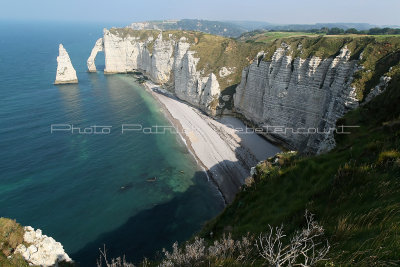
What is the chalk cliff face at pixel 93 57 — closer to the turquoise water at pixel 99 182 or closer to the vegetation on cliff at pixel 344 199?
the turquoise water at pixel 99 182

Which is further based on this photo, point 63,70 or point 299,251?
point 63,70

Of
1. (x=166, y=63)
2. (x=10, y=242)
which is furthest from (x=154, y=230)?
(x=166, y=63)

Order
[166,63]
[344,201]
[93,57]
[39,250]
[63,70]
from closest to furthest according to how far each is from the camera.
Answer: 1. [344,201]
2. [39,250]
3. [166,63]
4. [63,70]
5. [93,57]

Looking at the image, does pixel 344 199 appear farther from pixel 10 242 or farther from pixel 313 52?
pixel 313 52

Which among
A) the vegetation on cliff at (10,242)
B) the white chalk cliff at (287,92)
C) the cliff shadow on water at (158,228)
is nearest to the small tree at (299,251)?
the vegetation on cliff at (10,242)

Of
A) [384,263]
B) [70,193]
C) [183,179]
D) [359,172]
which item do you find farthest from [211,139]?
[384,263]

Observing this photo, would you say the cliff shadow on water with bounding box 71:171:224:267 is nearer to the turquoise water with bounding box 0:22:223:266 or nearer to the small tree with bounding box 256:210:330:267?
the turquoise water with bounding box 0:22:223:266
